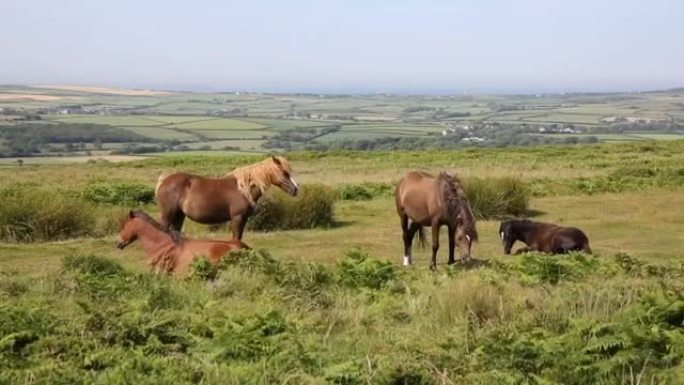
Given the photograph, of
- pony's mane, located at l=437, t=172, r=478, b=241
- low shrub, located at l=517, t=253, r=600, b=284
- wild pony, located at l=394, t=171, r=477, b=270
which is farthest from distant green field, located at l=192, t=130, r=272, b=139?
low shrub, located at l=517, t=253, r=600, b=284

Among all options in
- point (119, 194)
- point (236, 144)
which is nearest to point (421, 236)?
point (119, 194)

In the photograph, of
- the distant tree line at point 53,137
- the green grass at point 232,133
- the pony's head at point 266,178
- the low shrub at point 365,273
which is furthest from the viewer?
the green grass at point 232,133

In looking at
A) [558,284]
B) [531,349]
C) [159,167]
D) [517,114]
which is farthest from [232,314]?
[517,114]

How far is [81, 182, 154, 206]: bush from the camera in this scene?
1978cm

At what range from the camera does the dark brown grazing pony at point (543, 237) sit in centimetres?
1317

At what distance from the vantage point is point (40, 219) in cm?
1531

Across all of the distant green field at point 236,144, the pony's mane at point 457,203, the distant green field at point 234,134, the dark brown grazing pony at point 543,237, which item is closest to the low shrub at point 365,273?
the pony's mane at point 457,203

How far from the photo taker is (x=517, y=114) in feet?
370

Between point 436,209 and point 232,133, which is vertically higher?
point 436,209

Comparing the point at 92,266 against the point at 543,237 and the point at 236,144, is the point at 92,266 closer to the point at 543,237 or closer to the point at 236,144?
the point at 543,237

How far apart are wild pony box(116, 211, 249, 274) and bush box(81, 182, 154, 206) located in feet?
33.9

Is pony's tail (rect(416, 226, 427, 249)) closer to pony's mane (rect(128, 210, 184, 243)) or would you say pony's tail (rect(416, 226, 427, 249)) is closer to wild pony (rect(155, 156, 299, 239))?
wild pony (rect(155, 156, 299, 239))

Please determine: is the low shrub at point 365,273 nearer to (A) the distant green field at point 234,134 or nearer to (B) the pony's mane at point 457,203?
(B) the pony's mane at point 457,203

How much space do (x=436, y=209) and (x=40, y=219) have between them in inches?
314
